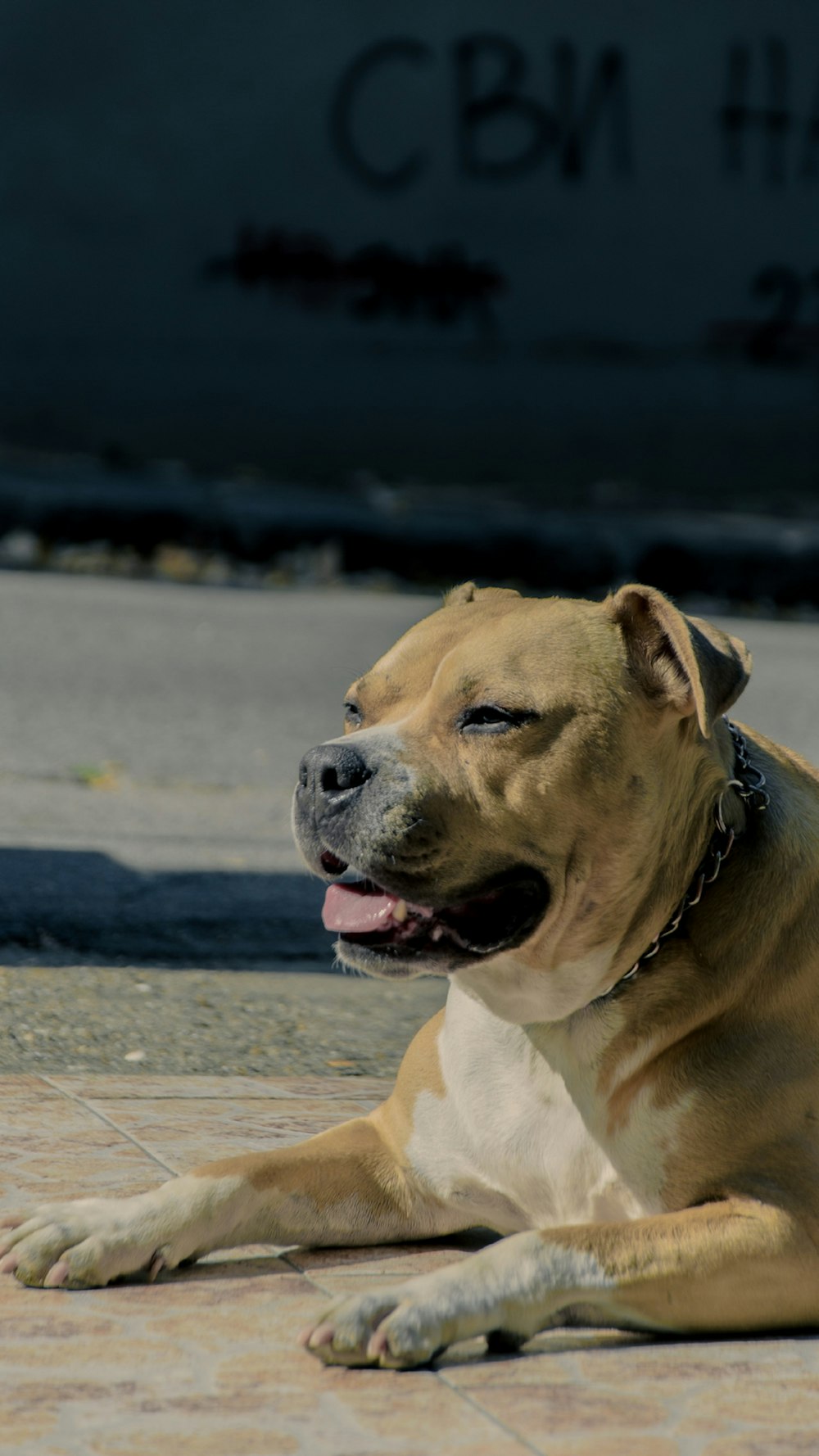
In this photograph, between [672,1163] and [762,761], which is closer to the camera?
[672,1163]

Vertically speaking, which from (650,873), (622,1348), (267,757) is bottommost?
(267,757)

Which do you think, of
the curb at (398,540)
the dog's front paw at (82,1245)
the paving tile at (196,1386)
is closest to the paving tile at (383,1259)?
the paving tile at (196,1386)

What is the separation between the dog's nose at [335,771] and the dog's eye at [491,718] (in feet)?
0.60

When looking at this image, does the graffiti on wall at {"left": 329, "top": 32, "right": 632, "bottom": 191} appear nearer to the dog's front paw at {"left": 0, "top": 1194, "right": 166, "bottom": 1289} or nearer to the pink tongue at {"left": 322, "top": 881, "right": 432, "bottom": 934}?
the pink tongue at {"left": 322, "top": 881, "right": 432, "bottom": 934}

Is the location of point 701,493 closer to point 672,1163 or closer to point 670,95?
point 670,95

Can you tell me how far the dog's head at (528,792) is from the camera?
2922 millimetres

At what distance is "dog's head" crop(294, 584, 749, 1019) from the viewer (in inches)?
115

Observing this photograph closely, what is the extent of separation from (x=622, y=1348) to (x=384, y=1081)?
1.49 metres

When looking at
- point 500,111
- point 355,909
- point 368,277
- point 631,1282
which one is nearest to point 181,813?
point 355,909

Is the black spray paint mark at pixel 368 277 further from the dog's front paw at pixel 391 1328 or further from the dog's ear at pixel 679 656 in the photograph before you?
the dog's front paw at pixel 391 1328

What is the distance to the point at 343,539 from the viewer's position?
1204 cm

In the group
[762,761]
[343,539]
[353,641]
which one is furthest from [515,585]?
[762,761]

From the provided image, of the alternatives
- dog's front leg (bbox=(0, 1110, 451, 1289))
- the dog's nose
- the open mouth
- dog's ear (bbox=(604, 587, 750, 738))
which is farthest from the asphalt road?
dog's ear (bbox=(604, 587, 750, 738))

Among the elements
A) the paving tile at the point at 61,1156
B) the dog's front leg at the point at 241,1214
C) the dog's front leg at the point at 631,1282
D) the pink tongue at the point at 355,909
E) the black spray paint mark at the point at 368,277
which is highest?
the pink tongue at the point at 355,909
